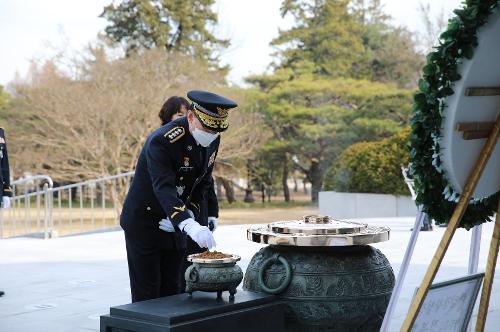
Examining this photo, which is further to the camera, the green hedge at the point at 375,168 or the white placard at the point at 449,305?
the green hedge at the point at 375,168

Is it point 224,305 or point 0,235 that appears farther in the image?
point 0,235

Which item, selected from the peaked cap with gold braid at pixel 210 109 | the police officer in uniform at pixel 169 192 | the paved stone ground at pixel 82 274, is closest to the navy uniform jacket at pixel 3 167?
the paved stone ground at pixel 82 274

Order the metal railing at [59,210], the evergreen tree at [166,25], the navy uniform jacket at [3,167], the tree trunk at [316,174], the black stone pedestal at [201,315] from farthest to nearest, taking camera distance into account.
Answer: the evergreen tree at [166,25]
the tree trunk at [316,174]
the metal railing at [59,210]
the navy uniform jacket at [3,167]
the black stone pedestal at [201,315]

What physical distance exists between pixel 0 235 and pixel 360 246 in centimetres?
902

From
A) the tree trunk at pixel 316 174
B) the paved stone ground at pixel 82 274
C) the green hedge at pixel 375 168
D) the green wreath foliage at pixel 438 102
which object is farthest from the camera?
the tree trunk at pixel 316 174

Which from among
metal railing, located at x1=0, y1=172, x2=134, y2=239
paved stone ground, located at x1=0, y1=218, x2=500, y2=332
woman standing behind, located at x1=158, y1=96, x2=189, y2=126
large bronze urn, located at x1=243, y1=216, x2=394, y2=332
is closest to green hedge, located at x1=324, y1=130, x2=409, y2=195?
paved stone ground, located at x1=0, y1=218, x2=500, y2=332

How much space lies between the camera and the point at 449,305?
286cm

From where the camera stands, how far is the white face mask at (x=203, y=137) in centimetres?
348

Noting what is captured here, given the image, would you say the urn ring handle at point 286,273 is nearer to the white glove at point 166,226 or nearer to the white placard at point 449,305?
the white glove at point 166,226

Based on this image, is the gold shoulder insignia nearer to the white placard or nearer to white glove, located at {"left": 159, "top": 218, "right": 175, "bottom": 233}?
white glove, located at {"left": 159, "top": 218, "right": 175, "bottom": 233}

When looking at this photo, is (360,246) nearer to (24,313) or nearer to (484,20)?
(484,20)

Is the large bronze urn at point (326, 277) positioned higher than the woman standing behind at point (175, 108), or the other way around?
the woman standing behind at point (175, 108)

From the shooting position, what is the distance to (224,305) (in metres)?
3.08

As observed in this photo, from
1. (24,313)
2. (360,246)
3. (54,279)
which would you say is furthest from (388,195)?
(360,246)
